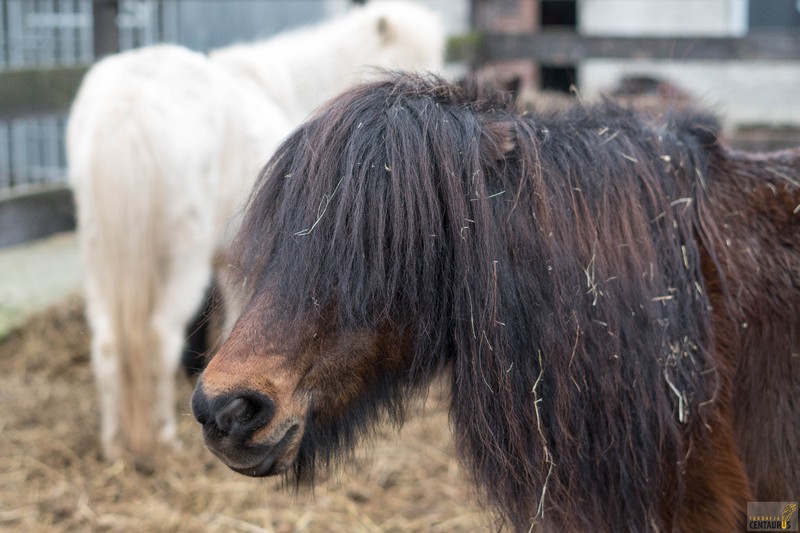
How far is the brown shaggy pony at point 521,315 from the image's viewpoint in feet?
5.28

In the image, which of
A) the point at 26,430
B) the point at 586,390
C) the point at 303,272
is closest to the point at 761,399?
the point at 586,390

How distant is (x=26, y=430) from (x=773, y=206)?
143 inches

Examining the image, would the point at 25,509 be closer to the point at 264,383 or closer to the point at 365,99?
the point at 264,383

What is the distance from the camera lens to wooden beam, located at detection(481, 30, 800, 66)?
20.6 feet

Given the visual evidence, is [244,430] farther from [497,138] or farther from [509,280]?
[497,138]

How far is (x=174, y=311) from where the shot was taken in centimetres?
365

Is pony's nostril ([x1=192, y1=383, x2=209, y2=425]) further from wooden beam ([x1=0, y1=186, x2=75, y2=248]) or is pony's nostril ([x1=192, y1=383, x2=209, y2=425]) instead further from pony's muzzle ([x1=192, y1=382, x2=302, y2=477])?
wooden beam ([x1=0, y1=186, x2=75, y2=248])

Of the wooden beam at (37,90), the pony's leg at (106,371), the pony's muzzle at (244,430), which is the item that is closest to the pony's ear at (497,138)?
the pony's muzzle at (244,430)

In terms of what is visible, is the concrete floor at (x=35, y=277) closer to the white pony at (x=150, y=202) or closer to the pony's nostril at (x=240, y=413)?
the white pony at (x=150, y=202)

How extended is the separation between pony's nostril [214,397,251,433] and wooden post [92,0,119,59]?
404 centimetres

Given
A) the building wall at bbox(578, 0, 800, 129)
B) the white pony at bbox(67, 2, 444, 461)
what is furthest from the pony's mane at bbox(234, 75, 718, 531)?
the building wall at bbox(578, 0, 800, 129)

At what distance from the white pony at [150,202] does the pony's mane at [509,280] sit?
5.57 feet

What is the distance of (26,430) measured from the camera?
396 cm

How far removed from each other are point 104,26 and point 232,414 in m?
4.17
